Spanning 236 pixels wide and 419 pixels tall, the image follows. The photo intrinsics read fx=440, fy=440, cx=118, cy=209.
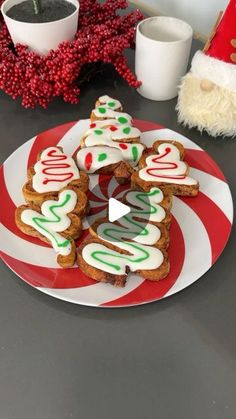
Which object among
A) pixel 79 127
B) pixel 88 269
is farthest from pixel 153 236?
pixel 79 127

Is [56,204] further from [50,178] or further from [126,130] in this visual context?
[126,130]

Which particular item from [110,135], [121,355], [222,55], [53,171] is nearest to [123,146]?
[110,135]

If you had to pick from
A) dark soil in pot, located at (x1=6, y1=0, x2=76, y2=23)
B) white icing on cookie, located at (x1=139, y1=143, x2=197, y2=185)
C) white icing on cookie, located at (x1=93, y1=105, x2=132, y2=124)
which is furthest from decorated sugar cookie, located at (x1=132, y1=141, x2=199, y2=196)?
dark soil in pot, located at (x1=6, y1=0, x2=76, y2=23)

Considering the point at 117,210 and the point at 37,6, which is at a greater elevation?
the point at 37,6

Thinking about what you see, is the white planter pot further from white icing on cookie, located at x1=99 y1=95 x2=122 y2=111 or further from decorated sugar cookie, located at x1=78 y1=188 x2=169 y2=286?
decorated sugar cookie, located at x1=78 y1=188 x2=169 y2=286

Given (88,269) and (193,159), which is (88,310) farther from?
(193,159)

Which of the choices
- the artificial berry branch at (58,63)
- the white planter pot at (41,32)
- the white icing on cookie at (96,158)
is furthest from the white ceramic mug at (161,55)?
the white icing on cookie at (96,158)
